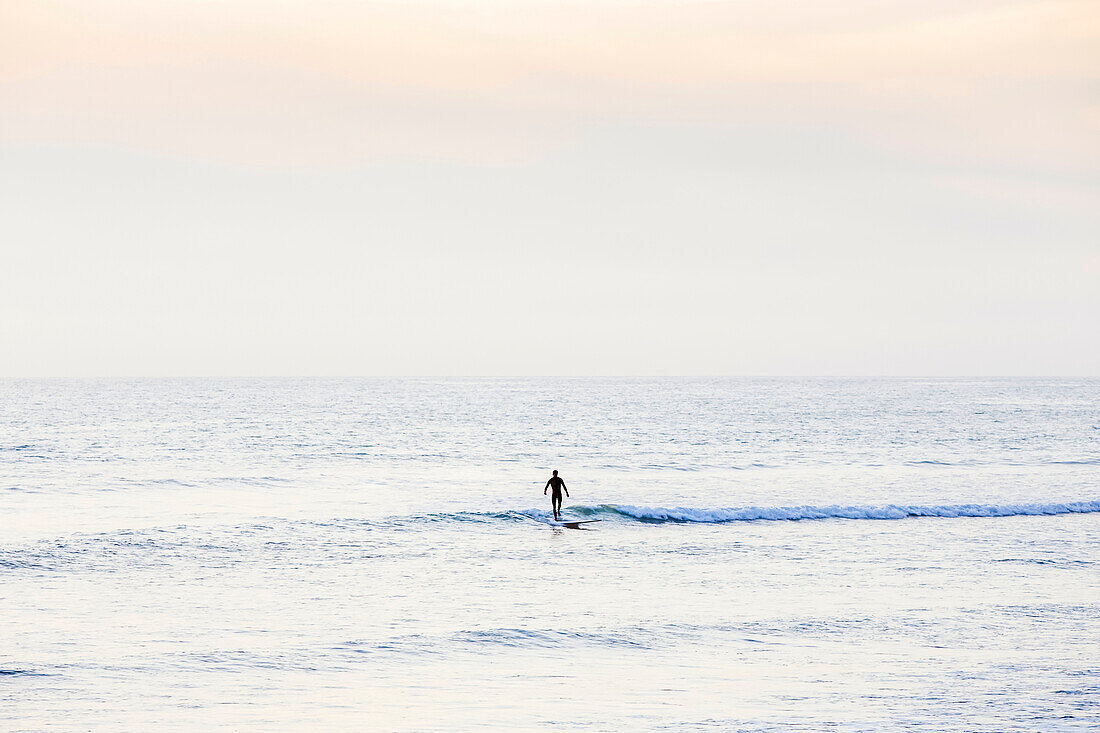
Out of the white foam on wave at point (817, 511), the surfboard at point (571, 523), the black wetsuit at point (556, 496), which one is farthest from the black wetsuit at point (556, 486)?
the white foam on wave at point (817, 511)

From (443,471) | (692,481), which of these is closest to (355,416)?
(443,471)

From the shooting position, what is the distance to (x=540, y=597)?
2223 centimetres

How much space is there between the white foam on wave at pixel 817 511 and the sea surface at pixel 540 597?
136 mm

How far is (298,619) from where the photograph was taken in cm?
2014

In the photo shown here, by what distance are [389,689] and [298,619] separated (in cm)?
492

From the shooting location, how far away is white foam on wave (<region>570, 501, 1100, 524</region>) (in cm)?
3644

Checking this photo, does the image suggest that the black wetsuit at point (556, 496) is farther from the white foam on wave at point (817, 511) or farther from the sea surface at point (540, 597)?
the white foam on wave at point (817, 511)

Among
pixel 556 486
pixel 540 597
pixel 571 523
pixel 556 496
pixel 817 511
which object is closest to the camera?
pixel 540 597

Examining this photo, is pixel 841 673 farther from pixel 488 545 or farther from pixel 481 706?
pixel 488 545

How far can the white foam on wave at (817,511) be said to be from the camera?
36438mm

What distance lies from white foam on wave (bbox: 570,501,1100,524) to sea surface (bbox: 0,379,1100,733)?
14 centimetres

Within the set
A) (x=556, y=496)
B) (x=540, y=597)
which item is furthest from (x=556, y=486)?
(x=540, y=597)

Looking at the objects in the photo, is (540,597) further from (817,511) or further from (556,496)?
(817,511)

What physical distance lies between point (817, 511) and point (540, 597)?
57.9 ft
